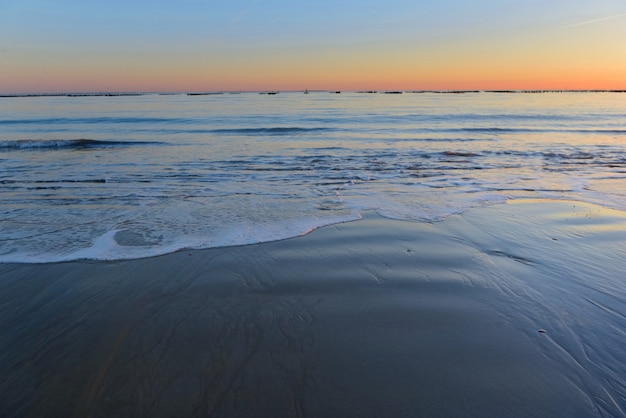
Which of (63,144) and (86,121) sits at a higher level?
(63,144)

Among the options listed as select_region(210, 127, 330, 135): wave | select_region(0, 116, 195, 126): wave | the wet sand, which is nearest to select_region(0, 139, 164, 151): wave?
select_region(210, 127, 330, 135): wave

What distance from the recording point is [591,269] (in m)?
4.71

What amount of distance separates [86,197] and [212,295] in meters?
6.06

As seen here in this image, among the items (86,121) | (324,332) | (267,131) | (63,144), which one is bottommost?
(86,121)

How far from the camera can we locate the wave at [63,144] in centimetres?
1877

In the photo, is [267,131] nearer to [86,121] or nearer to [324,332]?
[86,121]

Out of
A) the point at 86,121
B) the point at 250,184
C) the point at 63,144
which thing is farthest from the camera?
the point at 86,121

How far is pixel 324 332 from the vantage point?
3412mm

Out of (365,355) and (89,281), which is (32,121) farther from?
(365,355)

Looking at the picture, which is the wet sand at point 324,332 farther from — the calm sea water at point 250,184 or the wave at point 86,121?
the wave at point 86,121

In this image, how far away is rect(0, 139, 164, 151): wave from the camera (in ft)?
61.6

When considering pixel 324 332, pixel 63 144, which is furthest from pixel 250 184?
pixel 63 144

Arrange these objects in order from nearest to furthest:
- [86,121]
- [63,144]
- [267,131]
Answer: [63,144] → [267,131] → [86,121]

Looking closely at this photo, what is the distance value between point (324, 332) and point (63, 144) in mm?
21525
